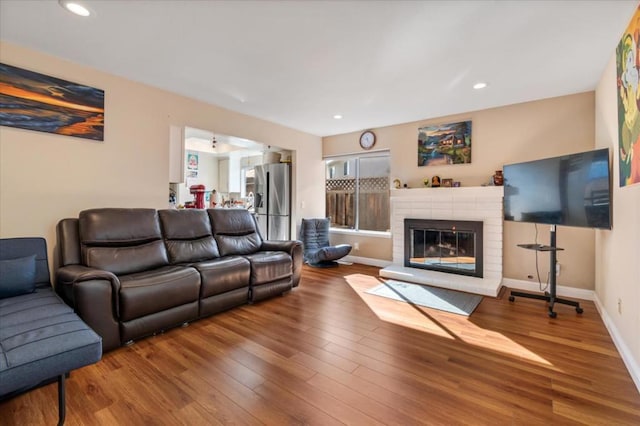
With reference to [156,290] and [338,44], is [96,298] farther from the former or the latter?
[338,44]

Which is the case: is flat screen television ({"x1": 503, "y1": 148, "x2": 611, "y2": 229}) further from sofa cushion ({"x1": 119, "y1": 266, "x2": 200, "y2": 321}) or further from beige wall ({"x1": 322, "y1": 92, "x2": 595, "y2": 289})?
sofa cushion ({"x1": 119, "y1": 266, "x2": 200, "y2": 321})

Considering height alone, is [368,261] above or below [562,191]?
below

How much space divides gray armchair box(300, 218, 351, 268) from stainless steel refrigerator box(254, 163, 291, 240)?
16.0 inches

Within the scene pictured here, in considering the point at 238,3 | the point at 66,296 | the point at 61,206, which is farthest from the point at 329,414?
the point at 61,206

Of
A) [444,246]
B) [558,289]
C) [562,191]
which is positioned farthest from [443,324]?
[558,289]

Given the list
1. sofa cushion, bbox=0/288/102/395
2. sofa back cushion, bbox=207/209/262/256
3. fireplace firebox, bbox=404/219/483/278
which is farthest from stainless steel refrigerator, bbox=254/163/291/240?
sofa cushion, bbox=0/288/102/395

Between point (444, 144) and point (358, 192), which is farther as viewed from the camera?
point (358, 192)

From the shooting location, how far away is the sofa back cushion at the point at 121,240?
2676 mm

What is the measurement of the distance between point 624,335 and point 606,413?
3.09 feet

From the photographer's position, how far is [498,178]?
13.1 feet

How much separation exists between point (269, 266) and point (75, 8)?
8.93 ft

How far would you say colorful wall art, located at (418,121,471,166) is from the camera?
4305mm

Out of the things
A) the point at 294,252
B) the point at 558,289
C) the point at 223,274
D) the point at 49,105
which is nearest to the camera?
the point at 49,105

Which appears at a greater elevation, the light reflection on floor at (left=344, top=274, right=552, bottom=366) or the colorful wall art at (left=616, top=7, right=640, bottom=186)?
the colorful wall art at (left=616, top=7, right=640, bottom=186)
